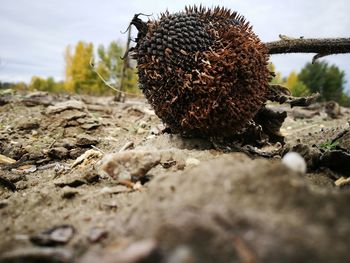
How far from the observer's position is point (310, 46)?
11.6 ft

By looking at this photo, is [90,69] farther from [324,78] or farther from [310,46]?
[310,46]

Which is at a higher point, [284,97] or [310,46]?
[310,46]

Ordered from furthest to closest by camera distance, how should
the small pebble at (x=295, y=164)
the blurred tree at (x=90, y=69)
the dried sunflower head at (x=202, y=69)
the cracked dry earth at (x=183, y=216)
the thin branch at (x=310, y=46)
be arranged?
1. the blurred tree at (x=90, y=69)
2. the thin branch at (x=310, y=46)
3. the dried sunflower head at (x=202, y=69)
4. the small pebble at (x=295, y=164)
5. the cracked dry earth at (x=183, y=216)

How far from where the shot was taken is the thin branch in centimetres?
344

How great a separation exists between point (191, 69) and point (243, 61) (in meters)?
0.42

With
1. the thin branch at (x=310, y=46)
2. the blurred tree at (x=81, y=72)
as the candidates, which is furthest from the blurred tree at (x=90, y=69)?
the thin branch at (x=310, y=46)

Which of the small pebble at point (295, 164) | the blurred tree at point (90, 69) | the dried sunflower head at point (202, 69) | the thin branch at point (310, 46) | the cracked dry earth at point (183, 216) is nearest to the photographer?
the cracked dry earth at point (183, 216)

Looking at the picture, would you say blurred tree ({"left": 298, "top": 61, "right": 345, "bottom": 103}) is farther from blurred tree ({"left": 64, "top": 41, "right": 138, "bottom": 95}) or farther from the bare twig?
the bare twig

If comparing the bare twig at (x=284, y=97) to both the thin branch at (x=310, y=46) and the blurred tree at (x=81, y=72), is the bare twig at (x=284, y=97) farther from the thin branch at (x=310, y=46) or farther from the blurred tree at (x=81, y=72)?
the blurred tree at (x=81, y=72)

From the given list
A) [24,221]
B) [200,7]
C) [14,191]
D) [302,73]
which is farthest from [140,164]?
[302,73]

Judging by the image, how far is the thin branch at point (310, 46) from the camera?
344 centimetres

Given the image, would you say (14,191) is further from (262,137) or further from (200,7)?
(262,137)

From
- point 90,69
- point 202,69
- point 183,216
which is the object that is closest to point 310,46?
point 202,69

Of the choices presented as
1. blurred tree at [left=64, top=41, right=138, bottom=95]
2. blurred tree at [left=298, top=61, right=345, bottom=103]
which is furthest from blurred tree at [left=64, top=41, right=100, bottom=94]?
blurred tree at [left=298, top=61, right=345, bottom=103]
